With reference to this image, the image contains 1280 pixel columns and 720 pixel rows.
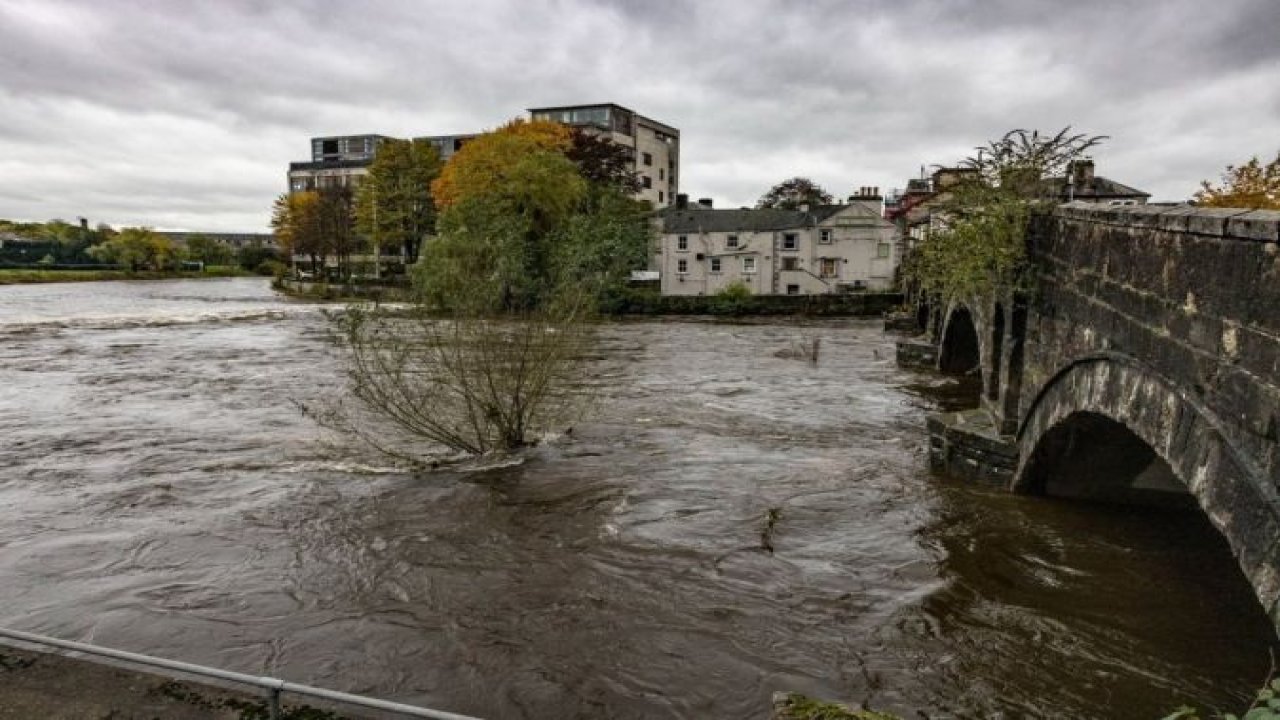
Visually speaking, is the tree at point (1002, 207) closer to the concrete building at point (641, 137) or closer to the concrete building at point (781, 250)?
the concrete building at point (781, 250)

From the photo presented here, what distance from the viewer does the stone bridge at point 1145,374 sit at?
5.00 meters

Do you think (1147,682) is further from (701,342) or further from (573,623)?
(701,342)

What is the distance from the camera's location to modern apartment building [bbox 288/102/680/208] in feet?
251

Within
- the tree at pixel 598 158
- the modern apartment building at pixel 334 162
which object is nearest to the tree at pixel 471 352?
the tree at pixel 598 158

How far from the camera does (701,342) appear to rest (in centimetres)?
3638

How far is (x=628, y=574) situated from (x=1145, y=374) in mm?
5827

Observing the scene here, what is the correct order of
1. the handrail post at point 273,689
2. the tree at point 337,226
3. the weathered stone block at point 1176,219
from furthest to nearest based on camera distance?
the tree at point 337,226 < the weathered stone block at point 1176,219 < the handrail post at point 273,689

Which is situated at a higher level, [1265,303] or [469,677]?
[1265,303]

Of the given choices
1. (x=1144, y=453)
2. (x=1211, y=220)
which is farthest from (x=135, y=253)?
(x=1211, y=220)

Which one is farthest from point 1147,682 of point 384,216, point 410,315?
point 384,216

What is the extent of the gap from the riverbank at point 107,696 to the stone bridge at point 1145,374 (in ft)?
18.5

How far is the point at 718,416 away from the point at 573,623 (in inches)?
416

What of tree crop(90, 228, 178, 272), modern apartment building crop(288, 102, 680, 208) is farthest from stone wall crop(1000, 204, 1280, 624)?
tree crop(90, 228, 178, 272)

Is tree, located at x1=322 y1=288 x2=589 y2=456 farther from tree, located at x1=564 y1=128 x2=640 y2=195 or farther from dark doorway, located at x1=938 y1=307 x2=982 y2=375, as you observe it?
tree, located at x1=564 y1=128 x2=640 y2=195
